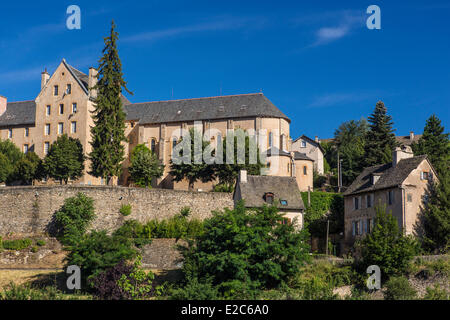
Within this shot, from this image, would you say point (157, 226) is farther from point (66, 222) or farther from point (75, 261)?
point (75, 261)

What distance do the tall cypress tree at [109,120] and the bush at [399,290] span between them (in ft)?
99.2

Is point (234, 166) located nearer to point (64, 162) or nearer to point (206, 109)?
point (64, 162)

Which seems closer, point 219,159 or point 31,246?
point 31,246

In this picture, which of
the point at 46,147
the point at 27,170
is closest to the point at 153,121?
the point at 46,147

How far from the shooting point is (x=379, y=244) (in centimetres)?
4012

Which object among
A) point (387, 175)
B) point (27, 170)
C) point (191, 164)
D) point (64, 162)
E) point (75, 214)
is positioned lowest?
point (75, 214)

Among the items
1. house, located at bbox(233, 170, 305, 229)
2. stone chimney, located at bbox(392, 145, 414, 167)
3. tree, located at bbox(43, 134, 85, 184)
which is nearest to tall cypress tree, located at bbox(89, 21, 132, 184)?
tree, located at bbox(43, 134, 85, 184)

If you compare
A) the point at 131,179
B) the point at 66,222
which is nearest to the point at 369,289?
the point at 66,222

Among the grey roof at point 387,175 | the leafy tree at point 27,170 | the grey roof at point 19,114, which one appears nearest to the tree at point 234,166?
the grey roof at point 387,175

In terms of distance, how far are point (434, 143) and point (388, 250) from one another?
27990 millimetres

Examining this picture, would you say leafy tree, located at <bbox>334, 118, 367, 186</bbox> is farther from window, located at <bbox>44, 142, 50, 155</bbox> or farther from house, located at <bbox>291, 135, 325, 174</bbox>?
window, located at <bbox>44, 142, 50, 155</bbox>

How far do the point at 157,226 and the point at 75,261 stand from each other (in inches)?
420

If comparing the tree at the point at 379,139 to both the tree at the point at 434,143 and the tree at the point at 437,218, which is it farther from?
the tree at the point at 437,218

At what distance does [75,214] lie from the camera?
1912 inches
